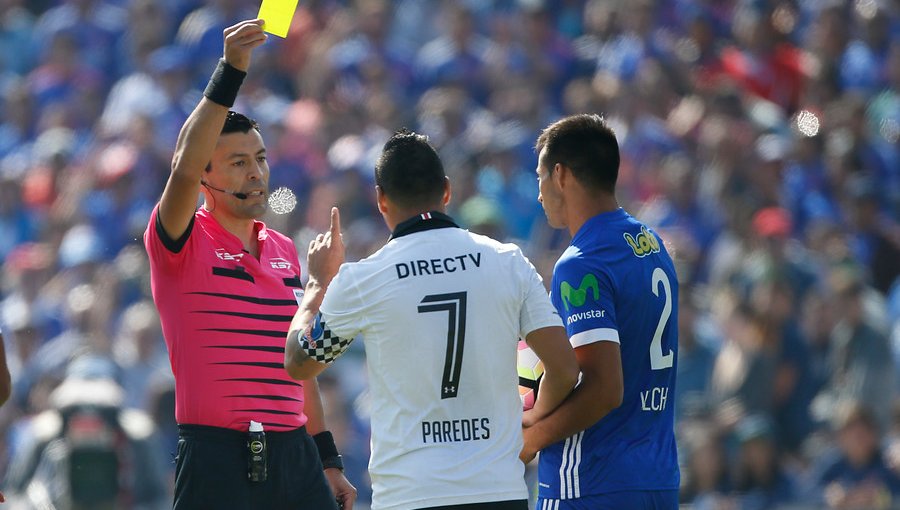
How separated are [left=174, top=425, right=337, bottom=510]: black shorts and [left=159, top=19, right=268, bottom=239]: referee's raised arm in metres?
0.91

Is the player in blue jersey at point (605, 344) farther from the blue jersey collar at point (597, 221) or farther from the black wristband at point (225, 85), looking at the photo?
the black wristband at point (225, 85)

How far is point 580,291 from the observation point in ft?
17.2

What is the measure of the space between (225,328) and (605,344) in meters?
1.53

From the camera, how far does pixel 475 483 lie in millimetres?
4762

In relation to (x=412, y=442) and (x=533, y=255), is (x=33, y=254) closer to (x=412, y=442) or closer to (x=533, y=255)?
(x=533, y=255)

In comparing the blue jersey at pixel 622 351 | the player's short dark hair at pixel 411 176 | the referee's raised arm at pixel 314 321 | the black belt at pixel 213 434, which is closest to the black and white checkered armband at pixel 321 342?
the referee's raised arm at pixel 314 321

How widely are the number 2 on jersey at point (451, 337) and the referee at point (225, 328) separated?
1.09m

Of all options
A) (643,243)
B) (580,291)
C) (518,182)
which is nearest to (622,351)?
(580,291)

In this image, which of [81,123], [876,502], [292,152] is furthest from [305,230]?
[876,502]

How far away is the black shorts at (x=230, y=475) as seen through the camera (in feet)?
18.0

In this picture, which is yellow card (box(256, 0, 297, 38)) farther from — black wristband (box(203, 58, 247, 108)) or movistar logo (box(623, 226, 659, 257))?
movistar logo (box(623, 226, 659, 257))

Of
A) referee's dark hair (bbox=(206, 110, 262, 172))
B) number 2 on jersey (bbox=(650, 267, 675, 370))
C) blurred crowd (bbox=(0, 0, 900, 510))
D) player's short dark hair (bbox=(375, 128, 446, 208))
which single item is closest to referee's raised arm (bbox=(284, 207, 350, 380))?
player's short dark hair (bbox=(375, 128, 446, 208))

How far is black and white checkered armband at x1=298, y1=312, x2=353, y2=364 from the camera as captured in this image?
16.0 ft

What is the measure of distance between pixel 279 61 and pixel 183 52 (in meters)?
1.10
